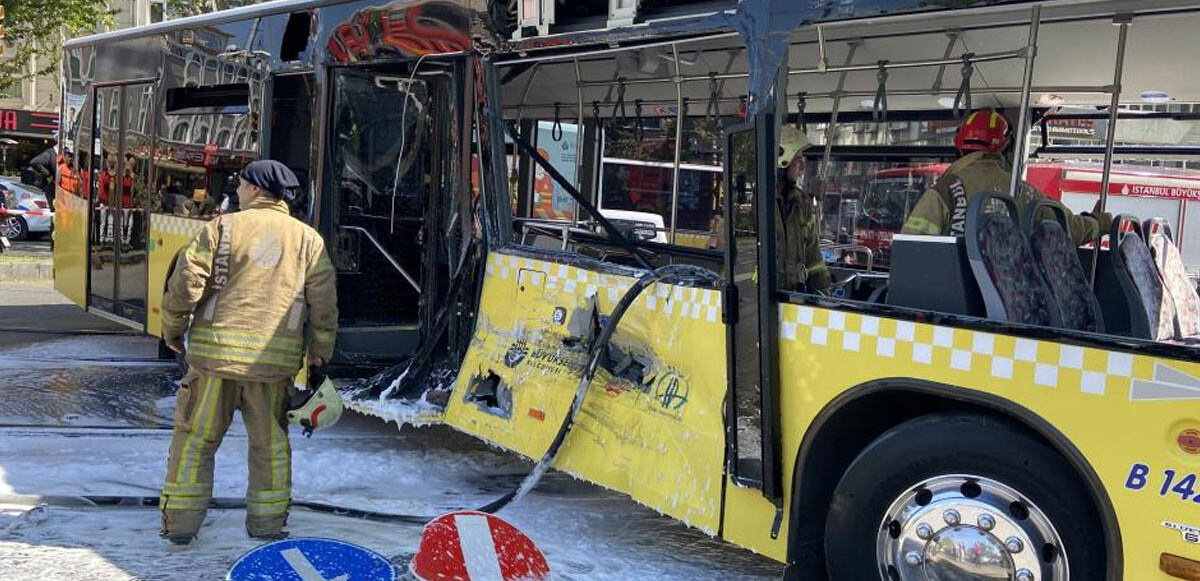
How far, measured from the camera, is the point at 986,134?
181 inches

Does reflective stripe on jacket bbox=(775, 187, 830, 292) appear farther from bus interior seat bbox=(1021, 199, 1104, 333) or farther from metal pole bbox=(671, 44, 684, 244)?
metal pole bbox=(671, 44, 684, 244)

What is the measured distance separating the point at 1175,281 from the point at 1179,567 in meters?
1.87

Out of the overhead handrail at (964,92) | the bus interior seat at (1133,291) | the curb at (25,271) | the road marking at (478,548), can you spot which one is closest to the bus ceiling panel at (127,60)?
the road marking at (478,548)

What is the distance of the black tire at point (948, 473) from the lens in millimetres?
3061

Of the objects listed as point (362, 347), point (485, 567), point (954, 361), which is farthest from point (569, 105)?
point (954, 361)

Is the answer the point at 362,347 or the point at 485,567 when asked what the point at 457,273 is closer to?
the point at 362,347

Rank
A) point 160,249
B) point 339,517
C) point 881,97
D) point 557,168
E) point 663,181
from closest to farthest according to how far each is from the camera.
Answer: point 339,517
point 881,97
point 663,181
point 557,168
point 160,249

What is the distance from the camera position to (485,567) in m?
4.10

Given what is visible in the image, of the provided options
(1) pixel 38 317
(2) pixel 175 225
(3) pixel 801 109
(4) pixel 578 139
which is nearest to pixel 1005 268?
(3) pixel 801 109

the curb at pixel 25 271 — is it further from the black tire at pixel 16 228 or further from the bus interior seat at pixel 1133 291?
A: the bus interior seat at pixel 1133 291

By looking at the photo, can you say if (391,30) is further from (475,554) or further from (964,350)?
(964,350)

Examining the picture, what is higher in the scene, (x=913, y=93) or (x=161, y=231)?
(x=913, y=93)

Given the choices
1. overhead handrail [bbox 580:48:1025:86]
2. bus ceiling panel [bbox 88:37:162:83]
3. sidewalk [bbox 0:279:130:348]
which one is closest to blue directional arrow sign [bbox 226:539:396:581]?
overhead handrail [bbox 580:48:1025:86]

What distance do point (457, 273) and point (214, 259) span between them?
1474 millimetres
